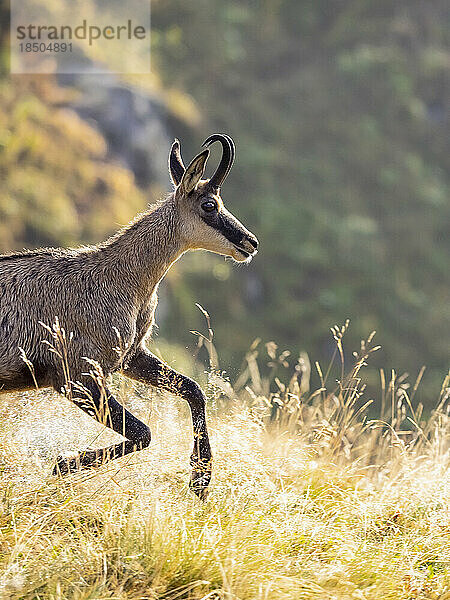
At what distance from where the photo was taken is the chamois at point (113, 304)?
18.4 feet

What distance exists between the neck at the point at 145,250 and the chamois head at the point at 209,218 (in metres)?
0.10

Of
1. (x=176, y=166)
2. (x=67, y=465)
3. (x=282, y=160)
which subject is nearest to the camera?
(x=67, y=465)

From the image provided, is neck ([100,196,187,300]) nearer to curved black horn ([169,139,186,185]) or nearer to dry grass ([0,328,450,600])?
curved black horn ([169,139,186,185])

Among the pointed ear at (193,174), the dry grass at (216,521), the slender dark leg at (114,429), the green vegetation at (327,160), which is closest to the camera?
the dry grass at (216,521)

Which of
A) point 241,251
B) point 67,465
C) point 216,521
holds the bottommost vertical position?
point 216,521

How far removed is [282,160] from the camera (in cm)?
2353

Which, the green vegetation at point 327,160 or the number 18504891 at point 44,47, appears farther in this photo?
the number 18504891 at point 44,47

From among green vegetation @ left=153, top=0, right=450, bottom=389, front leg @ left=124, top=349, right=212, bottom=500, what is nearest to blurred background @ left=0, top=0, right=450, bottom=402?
green vegetation @ left=153, top=0, right=450, bottom=389

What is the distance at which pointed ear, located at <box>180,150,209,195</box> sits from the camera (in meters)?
6.01

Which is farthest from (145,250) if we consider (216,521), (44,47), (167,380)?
(44,47)

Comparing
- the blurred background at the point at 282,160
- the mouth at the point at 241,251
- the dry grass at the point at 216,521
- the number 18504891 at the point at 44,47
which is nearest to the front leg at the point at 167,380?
the dry grass at the point at 216,521

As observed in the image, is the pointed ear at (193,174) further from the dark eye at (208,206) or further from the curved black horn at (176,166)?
the curved black horn at (176,166)

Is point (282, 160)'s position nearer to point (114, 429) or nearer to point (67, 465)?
point (114, 429)

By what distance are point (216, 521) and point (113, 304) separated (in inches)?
66.7
